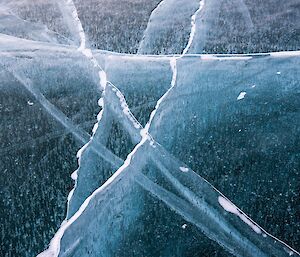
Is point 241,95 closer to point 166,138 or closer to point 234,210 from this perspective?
point 166,138

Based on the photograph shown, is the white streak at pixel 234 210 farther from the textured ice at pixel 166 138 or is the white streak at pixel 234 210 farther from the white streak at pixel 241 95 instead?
the white streak at pixel 241 95

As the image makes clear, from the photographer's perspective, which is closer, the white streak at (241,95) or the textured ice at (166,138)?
the textured ice at (166,138)

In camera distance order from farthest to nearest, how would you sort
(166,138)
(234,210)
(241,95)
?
1. (241,95)
2. (166,138)
3. (234,210)

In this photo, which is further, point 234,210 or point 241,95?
point 241,95

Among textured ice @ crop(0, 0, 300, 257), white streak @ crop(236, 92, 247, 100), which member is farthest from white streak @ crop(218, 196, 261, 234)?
white streak @ crop(236, 92, 247, 100)

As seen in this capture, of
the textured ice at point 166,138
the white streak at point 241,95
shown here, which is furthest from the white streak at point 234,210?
the white streak at point 241,95

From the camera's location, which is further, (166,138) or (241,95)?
(241,95)

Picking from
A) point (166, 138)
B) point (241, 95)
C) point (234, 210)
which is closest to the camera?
point (234, 210)

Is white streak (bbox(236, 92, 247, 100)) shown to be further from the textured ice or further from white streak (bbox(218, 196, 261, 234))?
white streak (bbox(218, 196, 261, 234))

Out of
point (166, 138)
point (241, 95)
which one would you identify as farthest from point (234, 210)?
point (241, 95)
